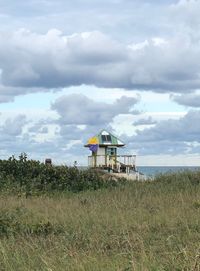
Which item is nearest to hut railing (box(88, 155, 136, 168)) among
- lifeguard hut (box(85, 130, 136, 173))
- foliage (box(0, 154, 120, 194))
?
lifeguard hut (box(85, 130, 136, 173))

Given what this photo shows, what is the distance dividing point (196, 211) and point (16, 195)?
8.31 m

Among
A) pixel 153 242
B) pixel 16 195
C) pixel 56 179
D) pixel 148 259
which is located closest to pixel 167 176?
pixel 56 179

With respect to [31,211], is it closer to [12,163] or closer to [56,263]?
[56,263]

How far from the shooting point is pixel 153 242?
8602mm

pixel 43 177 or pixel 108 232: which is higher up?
pixel 43 177

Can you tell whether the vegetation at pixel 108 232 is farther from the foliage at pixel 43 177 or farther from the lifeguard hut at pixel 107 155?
the lifeguard hut at pixel 107 155

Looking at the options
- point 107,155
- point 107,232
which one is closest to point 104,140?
point 107,155

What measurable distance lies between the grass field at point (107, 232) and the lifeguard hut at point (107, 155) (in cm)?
1417

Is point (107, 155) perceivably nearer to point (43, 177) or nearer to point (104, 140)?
point (104, 140)

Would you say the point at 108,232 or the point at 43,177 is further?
the point at 43,177

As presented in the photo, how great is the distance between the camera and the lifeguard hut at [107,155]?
3266 centimetres

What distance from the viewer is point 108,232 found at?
388 inches

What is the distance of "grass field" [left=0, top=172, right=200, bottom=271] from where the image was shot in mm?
6148

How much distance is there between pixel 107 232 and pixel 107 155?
23.3 meters
